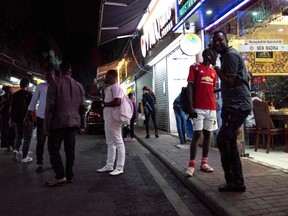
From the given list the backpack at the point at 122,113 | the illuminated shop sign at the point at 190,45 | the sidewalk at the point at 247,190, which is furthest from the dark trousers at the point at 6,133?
the illuminated shop sign at the point at 190,45

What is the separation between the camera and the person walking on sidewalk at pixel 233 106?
4430 millimetres

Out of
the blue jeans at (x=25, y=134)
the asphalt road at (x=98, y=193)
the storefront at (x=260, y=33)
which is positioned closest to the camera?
the asphalt road at (x=98, y=193)

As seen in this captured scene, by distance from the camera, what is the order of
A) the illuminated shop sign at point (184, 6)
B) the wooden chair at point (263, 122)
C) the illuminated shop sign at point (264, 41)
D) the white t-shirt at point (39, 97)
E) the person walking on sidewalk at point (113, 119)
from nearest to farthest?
the person walking on sidewalk at point (113, 119) → the white t-shirt at point (39, 97) → the illuminated shop sign at point (264, 41) → the wooden chair at point (263, 122) → the illuminated shop sign at point (184, 6)

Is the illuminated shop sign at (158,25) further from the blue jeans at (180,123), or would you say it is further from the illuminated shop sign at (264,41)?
the illuminated shop sign at (264,41)

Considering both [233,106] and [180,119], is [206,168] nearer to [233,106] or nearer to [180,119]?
[233,106]

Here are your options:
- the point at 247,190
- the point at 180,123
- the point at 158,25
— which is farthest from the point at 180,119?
the point at 247,190

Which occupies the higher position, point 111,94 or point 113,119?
point 111,94

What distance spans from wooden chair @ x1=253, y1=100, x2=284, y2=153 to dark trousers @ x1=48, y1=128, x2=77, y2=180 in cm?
466

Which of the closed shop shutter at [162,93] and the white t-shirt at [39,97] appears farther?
the closed shop shutter at [162,93]

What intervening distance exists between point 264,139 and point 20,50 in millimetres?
18755

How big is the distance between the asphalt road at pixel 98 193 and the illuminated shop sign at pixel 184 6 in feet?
12.7

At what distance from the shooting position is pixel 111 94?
6.33 metres

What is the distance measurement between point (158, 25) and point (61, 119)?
27.8 ft

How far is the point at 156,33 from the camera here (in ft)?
44.2
